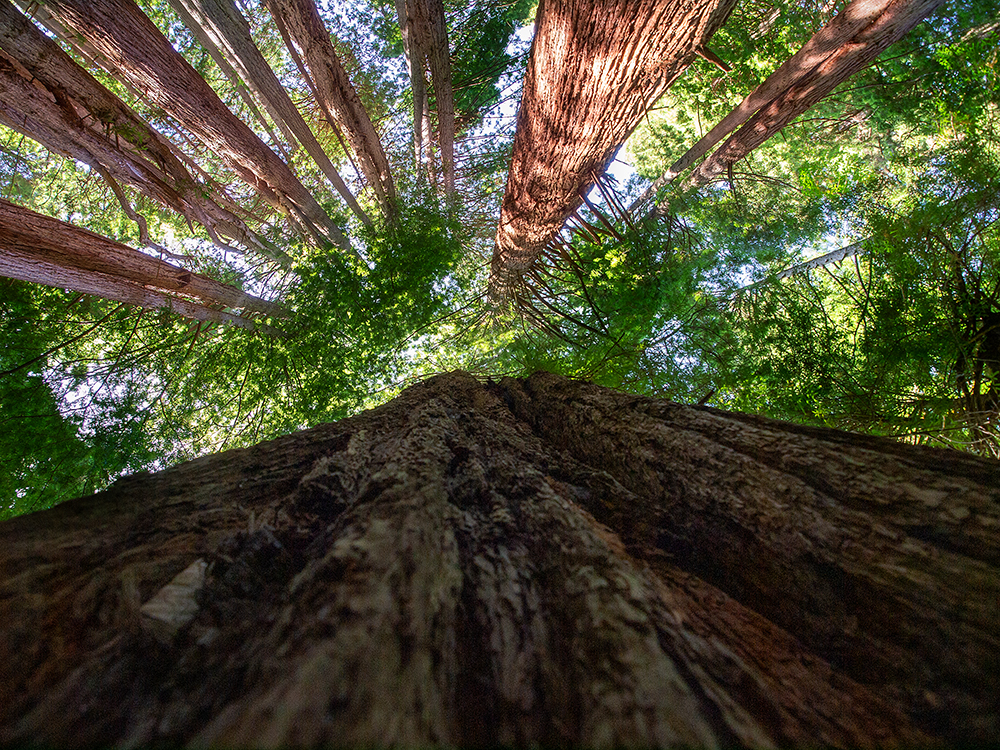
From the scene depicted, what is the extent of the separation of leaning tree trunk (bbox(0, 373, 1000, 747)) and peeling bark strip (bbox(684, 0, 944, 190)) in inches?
149

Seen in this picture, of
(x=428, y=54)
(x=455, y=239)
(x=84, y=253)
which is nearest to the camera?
(x=84, y=253)

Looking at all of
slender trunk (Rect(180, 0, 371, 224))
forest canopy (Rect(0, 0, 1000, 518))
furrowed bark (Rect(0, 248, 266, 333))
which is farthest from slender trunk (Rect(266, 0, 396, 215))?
furrowed bark (Rect(0, 248, 266, 333))

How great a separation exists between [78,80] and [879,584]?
557 cm

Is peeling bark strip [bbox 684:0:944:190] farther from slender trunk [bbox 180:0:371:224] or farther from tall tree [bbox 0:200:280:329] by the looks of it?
tall tree [bbox 0:200:280:329]

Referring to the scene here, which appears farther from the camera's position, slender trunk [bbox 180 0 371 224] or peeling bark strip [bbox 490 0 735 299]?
slender trunk [bbox 180 0 371 224]

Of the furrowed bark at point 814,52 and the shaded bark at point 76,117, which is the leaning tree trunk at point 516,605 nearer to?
the shaded bark at point 76,117

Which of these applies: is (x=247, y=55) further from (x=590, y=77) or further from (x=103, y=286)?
(x=590, y=77)

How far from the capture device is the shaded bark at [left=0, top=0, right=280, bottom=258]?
2.95 m

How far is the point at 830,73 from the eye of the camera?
3.56 metres

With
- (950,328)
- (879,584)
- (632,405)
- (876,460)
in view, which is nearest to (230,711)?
(879,584)

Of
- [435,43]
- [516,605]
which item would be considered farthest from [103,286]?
[516,605]

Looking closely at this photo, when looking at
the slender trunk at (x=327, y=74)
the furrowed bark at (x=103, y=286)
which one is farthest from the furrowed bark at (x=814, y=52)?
the furrowed bark at (x=103, y=286)

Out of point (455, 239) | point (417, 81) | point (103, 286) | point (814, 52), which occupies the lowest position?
point (103, 286)

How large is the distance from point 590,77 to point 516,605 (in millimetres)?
2623
